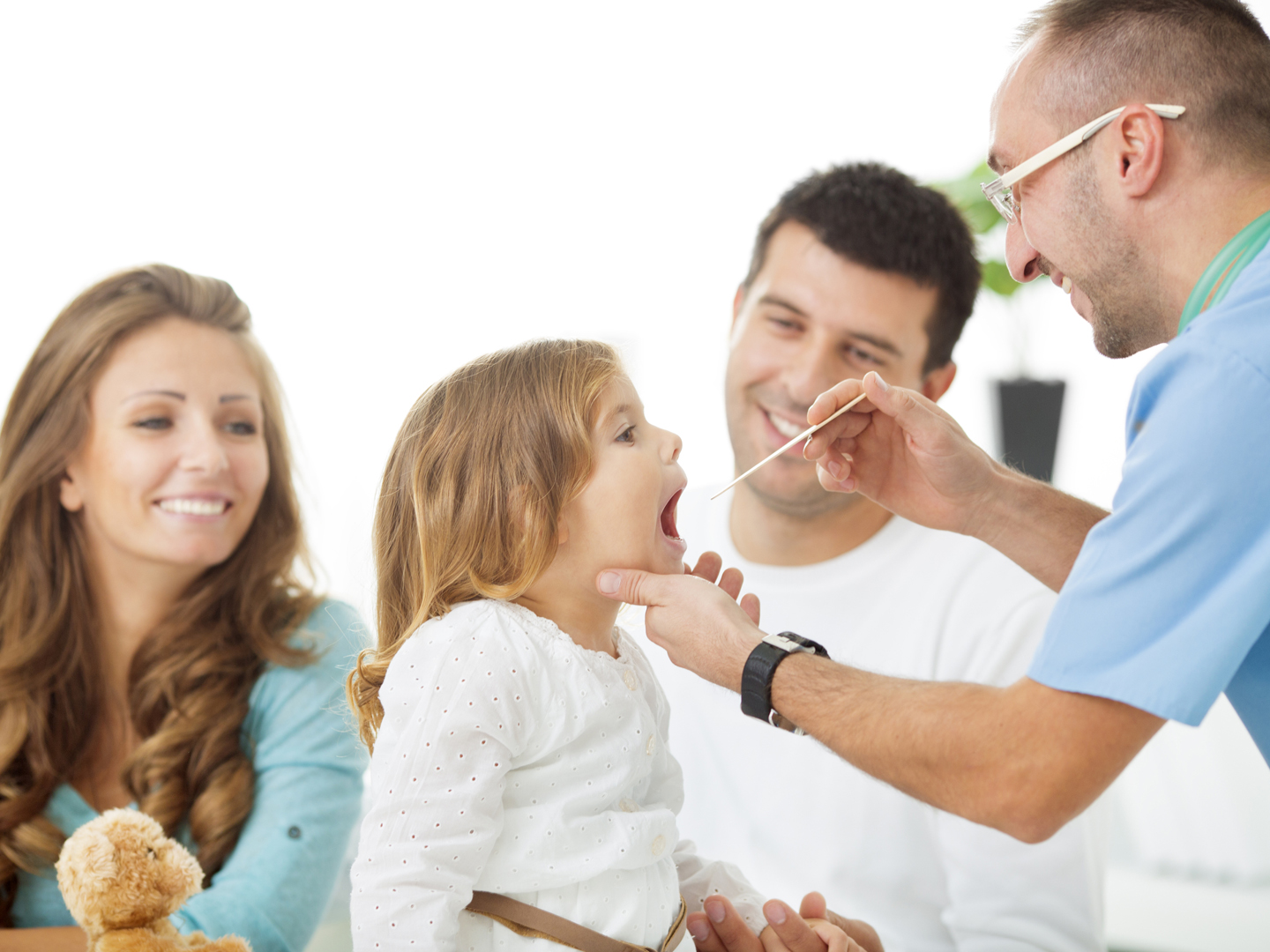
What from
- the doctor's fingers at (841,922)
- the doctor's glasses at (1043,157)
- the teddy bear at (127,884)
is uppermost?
the doctor's glasses at (1043,157)

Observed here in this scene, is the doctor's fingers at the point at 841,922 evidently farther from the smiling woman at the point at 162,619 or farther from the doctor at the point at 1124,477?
the smiling woman at the point at 162,619

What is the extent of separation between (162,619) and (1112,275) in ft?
5.97

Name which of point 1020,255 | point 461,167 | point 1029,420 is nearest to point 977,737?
point 1020,255

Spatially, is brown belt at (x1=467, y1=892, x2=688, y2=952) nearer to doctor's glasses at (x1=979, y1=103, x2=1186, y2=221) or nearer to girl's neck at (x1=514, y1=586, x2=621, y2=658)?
girl's neck at (x1=514, y1=586, x2=621, y2=658)

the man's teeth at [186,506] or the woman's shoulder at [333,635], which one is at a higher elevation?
the man's teeth at [186,506]

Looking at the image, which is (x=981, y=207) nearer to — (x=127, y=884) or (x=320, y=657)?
(x=320, y=657)

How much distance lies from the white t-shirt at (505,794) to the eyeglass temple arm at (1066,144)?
0.87 m

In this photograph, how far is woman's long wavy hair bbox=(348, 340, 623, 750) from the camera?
1.35 metres

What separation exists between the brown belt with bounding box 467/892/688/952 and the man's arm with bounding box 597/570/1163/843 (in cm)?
33

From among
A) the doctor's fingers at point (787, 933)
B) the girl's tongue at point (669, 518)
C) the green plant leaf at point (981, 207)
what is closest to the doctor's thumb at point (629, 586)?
the girl's tongue at point (669, 518)

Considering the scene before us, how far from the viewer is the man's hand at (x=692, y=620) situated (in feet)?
4.25

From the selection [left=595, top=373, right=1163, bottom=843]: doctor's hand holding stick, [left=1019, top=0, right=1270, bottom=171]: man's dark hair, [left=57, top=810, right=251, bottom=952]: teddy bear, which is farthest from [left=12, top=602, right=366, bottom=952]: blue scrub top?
[left=1019, top=0, right=1270, bottom=171]: man's dark hair

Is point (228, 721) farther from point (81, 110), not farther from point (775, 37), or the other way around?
point (775, 37)

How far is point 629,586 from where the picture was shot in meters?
1.34
